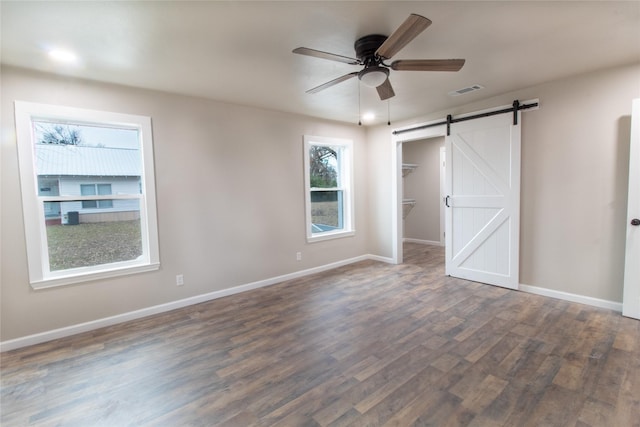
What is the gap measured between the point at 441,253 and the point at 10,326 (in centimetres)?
635

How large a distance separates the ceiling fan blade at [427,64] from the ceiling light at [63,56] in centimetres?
261

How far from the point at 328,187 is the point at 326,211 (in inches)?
16.8

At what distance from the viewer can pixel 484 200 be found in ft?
13.3

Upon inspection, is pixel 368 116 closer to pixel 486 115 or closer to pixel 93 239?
pixel 486 115

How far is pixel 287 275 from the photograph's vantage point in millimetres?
4555

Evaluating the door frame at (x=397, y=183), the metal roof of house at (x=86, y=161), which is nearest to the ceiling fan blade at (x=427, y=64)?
the door frame at (x=397, y=183)

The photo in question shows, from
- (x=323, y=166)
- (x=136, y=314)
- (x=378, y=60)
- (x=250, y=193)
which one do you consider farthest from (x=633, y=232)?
(x=136, y=314)

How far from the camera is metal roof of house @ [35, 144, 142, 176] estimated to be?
113 inches

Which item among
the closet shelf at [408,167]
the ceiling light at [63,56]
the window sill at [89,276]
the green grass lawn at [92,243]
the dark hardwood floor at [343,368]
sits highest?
the ceiling light at [63,56]

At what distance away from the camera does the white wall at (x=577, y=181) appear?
3074 millimetres

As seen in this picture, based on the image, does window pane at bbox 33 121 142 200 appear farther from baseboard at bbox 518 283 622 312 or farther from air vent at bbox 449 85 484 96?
baseboard at bbox 518 283 622 312

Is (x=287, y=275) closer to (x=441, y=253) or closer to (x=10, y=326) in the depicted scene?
(x=10, y=326)

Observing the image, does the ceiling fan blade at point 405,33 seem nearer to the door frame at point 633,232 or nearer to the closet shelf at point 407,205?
the door frame at point 633,232

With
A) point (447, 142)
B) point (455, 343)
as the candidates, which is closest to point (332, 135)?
point (447, 142)
